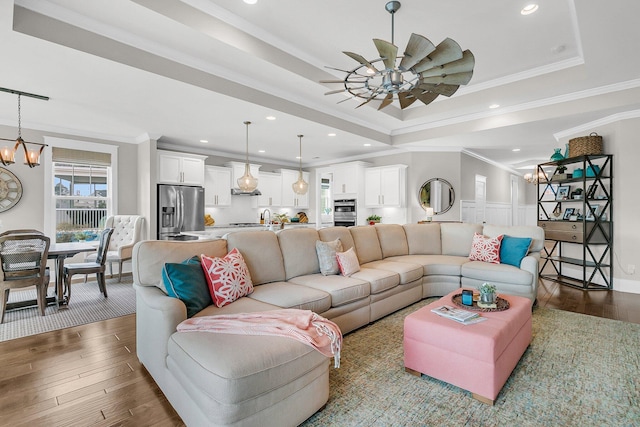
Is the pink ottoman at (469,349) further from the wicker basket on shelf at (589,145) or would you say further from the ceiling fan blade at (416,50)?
the wicker basket on shelf at (589,145)

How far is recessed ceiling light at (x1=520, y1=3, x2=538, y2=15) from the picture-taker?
2.80 m

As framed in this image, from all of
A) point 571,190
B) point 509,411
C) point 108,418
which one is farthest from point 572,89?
point 108,418

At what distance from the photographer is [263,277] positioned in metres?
2.96

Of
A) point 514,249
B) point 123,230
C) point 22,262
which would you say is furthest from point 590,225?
point 123,230

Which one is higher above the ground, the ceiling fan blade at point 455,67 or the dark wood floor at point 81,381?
the ceiling fan blade at point 455,67

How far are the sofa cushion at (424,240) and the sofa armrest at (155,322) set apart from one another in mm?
3647

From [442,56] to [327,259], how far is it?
2140mm

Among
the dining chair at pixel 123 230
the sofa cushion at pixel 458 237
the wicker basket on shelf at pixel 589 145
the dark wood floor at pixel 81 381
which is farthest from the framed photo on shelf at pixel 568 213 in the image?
the dining chair at pixel 123 230

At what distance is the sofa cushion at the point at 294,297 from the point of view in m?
2.45

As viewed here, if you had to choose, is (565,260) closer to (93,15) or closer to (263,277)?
(263,277)

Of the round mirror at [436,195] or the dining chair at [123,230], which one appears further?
the round mirror at [436,195]

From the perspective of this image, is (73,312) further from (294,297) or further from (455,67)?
(455,67)

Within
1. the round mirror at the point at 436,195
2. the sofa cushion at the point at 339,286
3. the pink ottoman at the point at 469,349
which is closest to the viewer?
the pink ottoman at the point at 469,349

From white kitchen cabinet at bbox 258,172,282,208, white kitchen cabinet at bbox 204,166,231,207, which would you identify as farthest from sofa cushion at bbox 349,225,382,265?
white kitchen cabinet at bbox 258,172,282,208
